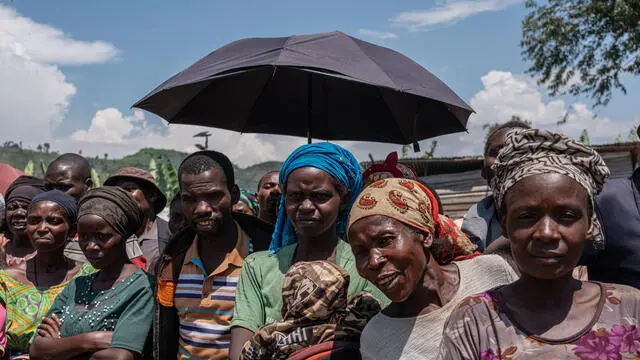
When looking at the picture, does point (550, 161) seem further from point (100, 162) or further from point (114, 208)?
point (100, 162)

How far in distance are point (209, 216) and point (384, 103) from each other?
1.75 m

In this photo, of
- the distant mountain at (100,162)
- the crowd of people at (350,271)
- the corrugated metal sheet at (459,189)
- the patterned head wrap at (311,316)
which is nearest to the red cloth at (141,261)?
the crowd of people at (350,271)

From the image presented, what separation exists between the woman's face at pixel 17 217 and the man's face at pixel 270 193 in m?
1.91

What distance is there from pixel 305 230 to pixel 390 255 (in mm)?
776

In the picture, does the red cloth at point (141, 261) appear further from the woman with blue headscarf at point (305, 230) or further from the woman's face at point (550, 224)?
the woman's face at point (550, 224)

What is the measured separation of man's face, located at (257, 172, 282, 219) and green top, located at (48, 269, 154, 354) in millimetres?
1591

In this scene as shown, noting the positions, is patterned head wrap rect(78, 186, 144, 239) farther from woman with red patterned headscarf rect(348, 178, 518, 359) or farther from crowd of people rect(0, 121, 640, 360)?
woman with red patterned headscarf rect(348, 178, 518, 359)

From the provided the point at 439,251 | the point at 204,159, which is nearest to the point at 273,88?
the point at 204,159

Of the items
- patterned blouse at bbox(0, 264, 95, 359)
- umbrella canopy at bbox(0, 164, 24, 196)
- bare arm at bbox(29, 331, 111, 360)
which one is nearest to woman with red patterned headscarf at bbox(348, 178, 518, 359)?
bare arm at bbox(29, 331, 111, 360)

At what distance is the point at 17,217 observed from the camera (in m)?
4.66

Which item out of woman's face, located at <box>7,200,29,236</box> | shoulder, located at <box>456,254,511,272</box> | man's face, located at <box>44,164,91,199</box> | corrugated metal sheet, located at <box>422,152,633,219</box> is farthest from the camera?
corrugated metal sheet, located at <box>422,152,633,219</box>

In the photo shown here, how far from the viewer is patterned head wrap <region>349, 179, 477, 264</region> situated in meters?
2.30

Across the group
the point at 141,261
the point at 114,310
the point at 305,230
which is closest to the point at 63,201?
the point at 141,261

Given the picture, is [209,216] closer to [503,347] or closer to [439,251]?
[439,251]
